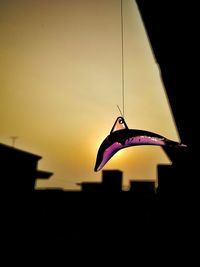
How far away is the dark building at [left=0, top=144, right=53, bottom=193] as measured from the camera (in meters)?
15.6

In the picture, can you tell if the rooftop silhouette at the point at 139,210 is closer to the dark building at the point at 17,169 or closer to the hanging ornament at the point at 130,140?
the dark building at the point at 17,169

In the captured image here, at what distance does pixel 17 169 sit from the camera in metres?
16.6

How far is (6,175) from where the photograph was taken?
51.6 feet

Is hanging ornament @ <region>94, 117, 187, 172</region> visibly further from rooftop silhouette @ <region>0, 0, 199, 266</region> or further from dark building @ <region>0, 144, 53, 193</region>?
dark building @ <region>0, 144, 53, 193</region>

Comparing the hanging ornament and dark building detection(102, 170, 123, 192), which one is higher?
the hanging ornament

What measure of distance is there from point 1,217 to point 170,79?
368 inches

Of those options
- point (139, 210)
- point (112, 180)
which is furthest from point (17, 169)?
point (139, 210)

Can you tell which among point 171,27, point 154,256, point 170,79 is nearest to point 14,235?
point 154,256

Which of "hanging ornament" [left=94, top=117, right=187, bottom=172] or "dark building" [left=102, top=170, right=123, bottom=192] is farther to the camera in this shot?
"dark building" [left=102, top=170, right=123, bottom=192]

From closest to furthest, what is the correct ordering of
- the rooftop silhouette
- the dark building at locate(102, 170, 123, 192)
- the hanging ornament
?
the hanging ornament < the rooftop silhouette < the dark building at locate(102, 170, 123, 192)

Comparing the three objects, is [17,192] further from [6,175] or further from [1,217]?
[1,217]

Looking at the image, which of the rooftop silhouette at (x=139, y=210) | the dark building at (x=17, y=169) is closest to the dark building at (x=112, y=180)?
the rooftop silhouette at (x=139, y=210)

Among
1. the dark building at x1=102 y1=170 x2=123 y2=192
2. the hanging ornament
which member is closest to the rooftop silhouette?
the dark building at x1=102 y1=170 x2=123 y2=192

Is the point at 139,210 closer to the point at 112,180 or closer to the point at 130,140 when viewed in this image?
the point at 112,180
